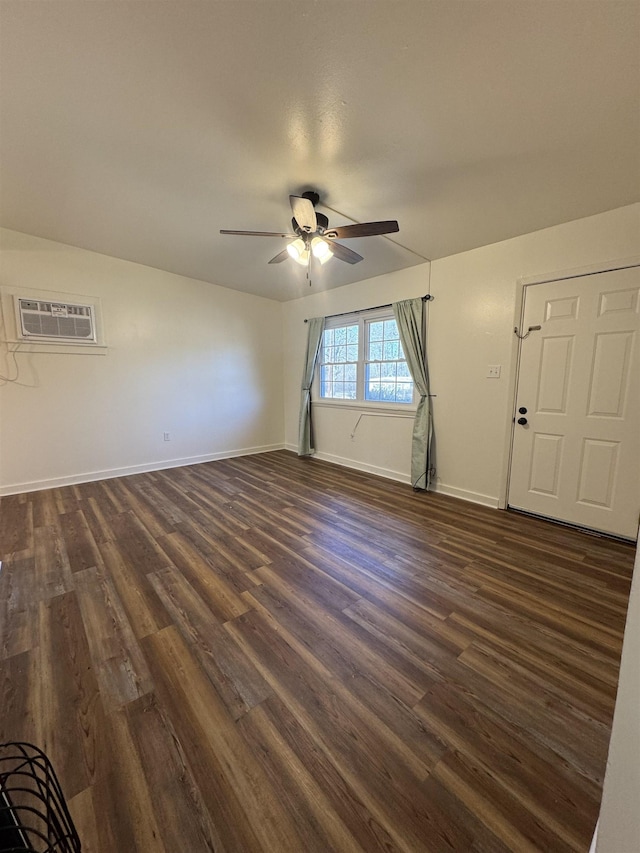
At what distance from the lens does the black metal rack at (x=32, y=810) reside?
1.69ft

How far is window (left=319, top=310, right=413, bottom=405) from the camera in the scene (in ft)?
13.6

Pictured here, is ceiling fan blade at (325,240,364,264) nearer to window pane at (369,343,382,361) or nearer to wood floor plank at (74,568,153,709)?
window pane at (369,343,382,361)

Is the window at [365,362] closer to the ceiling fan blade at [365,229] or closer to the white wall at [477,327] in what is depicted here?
the white wall at [477,327]

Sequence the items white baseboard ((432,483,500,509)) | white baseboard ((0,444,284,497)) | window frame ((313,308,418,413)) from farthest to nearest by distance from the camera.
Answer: window frame ((313,308,418,413)), white baseboard ((0,444,284,497)), white baseboard ((432,483,500,509))

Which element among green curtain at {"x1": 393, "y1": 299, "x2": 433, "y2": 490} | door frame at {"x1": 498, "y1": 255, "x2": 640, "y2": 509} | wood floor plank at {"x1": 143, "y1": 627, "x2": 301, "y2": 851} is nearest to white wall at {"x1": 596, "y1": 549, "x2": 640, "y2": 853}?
wood floor plank at {"x1": 143, "y1": 627, "x2": 301, "y2": 851}

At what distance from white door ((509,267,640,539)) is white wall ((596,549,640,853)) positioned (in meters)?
2.43

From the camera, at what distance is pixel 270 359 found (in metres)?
5.65

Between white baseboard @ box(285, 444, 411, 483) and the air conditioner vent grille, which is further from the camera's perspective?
white baseboard @ box(285, 444, 411, 483)

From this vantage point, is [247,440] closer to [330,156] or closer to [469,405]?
[469,405]

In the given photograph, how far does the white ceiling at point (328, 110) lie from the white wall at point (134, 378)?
880 millimetres

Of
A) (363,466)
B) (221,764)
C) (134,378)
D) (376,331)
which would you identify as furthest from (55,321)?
(221,764)

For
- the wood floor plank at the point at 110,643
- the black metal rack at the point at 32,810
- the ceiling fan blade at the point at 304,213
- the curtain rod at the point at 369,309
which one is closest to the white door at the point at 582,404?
the curtain rod at the point at 369,309

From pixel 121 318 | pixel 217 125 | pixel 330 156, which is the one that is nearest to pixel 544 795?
pixel 330 156

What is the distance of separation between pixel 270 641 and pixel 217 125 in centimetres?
299
